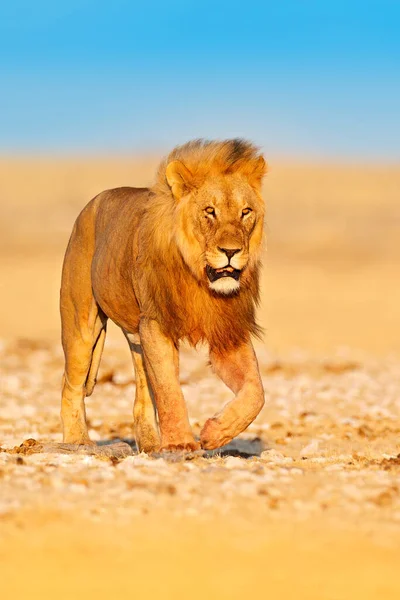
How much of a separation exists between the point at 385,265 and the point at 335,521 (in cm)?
3065

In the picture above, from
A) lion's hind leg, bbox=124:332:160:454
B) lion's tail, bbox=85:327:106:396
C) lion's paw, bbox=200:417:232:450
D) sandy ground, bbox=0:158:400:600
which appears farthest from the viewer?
lion's tail, bbox=85:327:106:396

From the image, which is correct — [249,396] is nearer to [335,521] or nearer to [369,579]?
[335,521]

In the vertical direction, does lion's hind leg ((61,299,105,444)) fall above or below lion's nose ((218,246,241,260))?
below

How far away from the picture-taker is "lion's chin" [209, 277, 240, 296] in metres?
7.09

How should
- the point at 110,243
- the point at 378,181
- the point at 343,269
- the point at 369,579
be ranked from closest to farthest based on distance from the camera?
the point at 369,579 < the point at 110,243 < the point at 343,269 < the point at 378,181

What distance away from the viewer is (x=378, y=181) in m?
66.0

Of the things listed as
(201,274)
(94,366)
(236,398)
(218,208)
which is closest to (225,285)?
(201,274)

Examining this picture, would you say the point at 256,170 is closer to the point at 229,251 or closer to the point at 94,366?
the point at 229,251

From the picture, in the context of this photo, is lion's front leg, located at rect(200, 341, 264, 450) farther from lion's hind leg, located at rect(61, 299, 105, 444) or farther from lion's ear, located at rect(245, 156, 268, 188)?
lion's hind leg, located at rect(61, 299, 105, 444)

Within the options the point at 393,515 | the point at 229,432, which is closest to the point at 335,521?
the point at 393,515

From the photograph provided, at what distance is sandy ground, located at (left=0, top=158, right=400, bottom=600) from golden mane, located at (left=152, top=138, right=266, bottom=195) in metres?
1.77

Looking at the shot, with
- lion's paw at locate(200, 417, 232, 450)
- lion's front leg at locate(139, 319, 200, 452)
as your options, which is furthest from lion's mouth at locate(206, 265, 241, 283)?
lion's paw at locate(200, 417, 232, 450)

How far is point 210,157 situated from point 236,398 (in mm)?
1527

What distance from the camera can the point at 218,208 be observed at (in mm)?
7176
